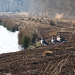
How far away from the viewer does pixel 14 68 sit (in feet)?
34.2

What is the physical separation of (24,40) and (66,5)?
257ft

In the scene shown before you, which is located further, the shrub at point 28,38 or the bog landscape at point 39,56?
the shrub at point 28,38

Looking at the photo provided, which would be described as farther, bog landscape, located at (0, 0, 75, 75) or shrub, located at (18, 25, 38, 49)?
shrub, located at (18, 25, 38, 49)

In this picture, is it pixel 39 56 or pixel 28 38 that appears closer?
pixel 39 56

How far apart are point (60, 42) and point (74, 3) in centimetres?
7808

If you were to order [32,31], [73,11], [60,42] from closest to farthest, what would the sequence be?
1. [60,42]
2. [32,31]
3. [73,11]

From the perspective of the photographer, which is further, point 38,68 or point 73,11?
point 73,11

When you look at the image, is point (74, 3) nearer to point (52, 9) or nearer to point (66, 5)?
point (66, 5)

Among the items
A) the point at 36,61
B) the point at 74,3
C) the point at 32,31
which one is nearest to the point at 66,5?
the point at 74,3

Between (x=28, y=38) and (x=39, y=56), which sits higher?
(x=39, y=56)

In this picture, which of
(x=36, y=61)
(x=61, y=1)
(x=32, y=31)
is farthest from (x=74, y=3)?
(x=36, y=61)

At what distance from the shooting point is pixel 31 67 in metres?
10.5

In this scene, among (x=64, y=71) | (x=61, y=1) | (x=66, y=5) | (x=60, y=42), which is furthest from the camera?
(x=61, y=1)

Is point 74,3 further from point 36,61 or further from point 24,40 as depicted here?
point 36,61
